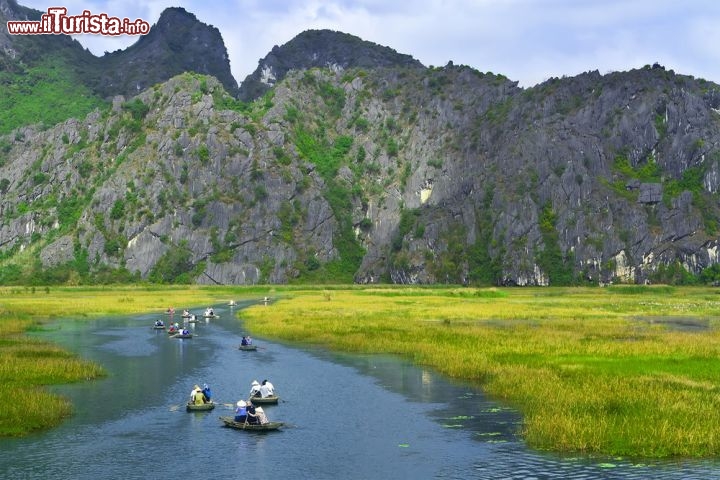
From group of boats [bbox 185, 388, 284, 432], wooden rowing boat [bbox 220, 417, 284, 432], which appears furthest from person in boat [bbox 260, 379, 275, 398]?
wooden rowing boat [bbox 220, 417, 284, 432]

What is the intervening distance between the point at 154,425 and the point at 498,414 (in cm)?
1951

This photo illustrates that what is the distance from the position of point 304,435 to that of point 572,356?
30.6 m

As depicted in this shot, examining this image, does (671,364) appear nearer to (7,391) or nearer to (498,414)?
(498,414)

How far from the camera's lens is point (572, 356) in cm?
6169

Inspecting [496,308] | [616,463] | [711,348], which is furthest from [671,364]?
[496,308]

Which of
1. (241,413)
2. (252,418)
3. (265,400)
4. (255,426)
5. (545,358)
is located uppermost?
(545,358)

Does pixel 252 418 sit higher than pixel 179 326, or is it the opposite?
pixel 179 326

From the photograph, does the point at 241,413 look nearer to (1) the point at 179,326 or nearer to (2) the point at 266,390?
(2) the point at 266,390

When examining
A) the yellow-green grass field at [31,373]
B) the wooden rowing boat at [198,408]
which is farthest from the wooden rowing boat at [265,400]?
the yellow-green grass field at [31,373]

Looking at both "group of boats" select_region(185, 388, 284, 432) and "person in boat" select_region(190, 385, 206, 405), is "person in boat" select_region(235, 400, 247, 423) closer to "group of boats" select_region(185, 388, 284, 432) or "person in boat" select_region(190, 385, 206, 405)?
"group of boats" select_region(185, 388, 284, 432)

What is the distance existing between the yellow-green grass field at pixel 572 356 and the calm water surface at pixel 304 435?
2.02 m

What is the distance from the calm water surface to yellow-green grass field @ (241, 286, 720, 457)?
2019 millimetres

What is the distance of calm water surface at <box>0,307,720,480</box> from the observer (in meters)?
32.2

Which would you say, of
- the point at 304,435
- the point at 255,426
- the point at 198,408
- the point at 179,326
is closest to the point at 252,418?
the point at 255,426
